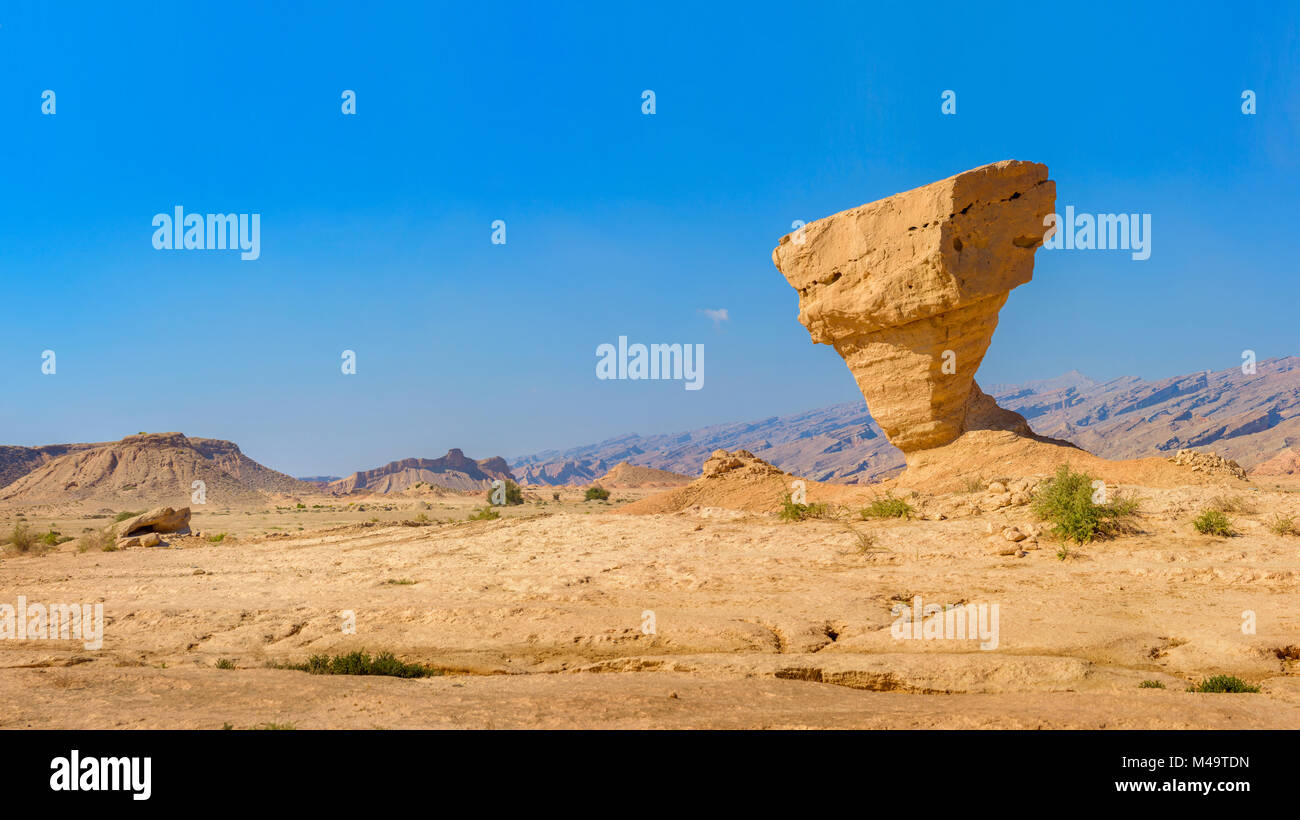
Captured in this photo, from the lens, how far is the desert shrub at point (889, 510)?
14.8 metres

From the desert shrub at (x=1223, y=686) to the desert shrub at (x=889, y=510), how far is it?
8546 mm

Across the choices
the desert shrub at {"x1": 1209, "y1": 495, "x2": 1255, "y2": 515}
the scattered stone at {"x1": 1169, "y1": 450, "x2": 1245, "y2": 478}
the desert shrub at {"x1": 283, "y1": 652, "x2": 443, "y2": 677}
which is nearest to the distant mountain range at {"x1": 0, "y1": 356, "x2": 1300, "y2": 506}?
the scattered stone at {"x1": 1169, "y1": 450, "x2": 1245, "y2": 478}

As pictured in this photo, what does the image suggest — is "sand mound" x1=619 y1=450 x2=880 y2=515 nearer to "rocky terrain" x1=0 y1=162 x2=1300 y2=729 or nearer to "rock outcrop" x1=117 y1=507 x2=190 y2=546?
"rocky terrain" x1=0 y1=162 x2=1300 y2=729

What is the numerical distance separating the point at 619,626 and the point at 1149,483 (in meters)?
14.2

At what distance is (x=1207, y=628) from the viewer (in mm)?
7469

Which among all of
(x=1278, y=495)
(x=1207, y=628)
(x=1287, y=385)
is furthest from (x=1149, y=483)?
(x=1287, y=385)

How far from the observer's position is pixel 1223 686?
19.3 feet

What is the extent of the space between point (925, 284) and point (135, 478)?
60798mm

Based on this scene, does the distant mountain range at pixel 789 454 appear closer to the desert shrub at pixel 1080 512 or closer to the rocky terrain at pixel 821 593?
the rocky terrain at pixel 821 593

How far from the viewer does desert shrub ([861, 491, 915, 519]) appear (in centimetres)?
1480

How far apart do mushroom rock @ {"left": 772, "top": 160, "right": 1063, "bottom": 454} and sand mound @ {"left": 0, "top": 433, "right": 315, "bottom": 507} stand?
4526cm

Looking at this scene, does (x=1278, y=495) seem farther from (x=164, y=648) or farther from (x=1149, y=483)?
(x=164, y=648)

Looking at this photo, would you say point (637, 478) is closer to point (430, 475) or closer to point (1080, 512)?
point (430, 475)

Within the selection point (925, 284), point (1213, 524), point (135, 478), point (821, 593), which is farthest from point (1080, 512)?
point (135, 478)
